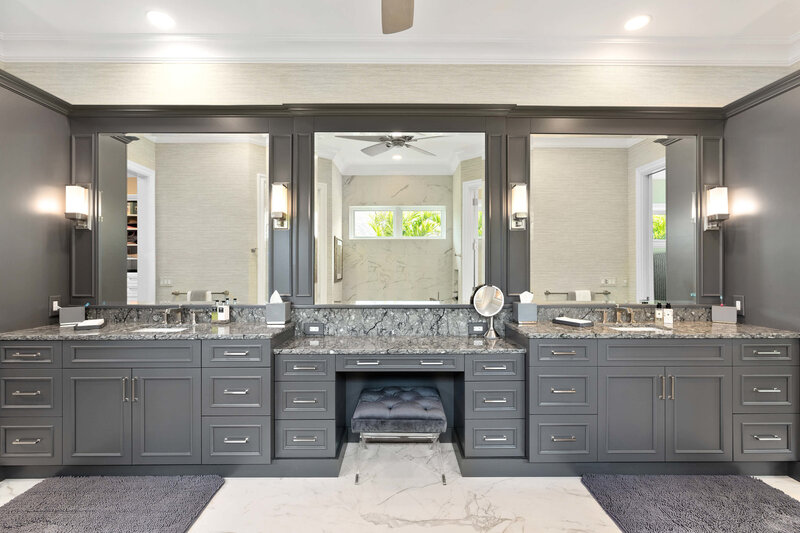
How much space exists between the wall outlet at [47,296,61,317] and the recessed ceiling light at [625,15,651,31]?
191 inches

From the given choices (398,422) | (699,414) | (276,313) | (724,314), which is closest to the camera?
(398,422)

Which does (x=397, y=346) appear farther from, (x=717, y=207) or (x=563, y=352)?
(x=717, y=207)

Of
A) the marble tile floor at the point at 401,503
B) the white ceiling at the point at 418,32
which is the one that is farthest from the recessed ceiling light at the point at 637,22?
the marble tile floor at the point at 401,503

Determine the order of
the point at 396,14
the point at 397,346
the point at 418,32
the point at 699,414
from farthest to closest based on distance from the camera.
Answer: the point at 418,32, the point at 397,346, the point at 699,414, the point at 396,14

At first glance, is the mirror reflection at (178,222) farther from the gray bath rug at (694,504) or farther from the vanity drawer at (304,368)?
the gray bath rug at (694,504)

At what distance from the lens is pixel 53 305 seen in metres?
2.83

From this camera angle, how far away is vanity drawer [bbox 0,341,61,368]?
7.82 ft

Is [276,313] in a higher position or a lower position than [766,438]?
higher

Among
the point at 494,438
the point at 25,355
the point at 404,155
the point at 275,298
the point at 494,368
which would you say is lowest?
the point at 494,438

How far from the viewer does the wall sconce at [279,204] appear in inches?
114

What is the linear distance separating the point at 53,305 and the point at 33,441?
3.19ft

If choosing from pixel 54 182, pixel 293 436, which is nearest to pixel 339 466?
pixel 293 436

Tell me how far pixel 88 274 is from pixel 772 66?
5876 mm

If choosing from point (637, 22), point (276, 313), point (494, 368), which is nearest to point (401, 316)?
point (494, 368)
